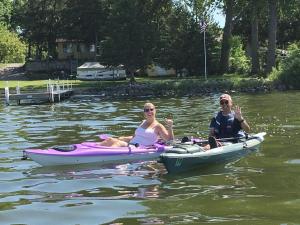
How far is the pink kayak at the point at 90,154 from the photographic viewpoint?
11.2 metres

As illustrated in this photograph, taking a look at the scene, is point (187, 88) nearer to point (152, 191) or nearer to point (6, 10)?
point (152, 191)

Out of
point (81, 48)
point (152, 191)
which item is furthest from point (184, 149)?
point (81, 48)

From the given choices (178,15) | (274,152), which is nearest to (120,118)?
(274,152)

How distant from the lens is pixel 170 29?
171ft

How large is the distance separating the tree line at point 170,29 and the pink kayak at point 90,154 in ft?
113

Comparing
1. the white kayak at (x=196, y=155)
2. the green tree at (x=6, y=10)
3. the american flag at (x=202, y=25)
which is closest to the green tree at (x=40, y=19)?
the green tree at (x=6, y=10)

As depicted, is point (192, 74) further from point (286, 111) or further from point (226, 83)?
point (286, 111)

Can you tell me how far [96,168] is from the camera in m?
11.4

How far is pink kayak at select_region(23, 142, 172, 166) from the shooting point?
11188 mm

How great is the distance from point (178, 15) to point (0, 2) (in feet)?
72.5

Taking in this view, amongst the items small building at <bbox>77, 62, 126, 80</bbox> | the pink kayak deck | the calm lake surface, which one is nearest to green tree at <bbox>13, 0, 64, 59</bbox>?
small building at <bbox>77, 62, 126, 80</bbox>

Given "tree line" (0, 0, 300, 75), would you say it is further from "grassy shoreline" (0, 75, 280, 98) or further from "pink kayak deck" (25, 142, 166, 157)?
"pink kayak deck" (25, 142, 166, 157)

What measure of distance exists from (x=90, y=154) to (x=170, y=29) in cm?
4169

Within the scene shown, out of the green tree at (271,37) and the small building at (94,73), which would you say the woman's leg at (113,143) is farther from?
the small building at (94,73)
